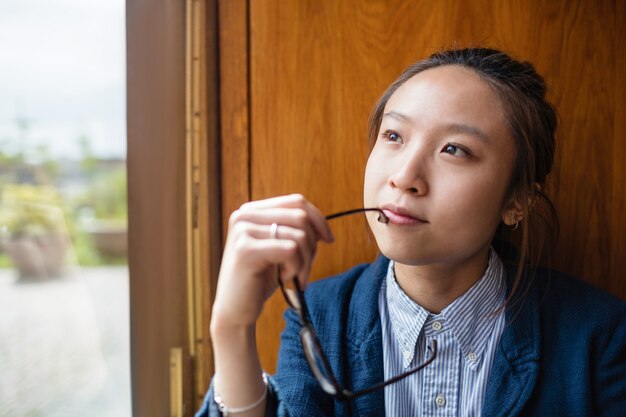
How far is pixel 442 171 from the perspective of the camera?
2.89 feet

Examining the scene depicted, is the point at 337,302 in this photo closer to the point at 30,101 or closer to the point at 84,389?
the point at 84,389

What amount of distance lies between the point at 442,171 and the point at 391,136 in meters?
0.13

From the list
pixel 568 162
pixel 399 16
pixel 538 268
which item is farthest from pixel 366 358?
pixel 399 16

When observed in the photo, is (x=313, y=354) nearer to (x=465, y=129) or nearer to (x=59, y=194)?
(x=465, y=129)

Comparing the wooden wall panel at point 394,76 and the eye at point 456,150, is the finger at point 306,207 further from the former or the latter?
the wooden wall panel at point 394,76

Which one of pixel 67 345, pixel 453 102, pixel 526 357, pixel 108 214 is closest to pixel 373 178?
pixel 453 102

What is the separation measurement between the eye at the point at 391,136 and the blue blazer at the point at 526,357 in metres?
0.32

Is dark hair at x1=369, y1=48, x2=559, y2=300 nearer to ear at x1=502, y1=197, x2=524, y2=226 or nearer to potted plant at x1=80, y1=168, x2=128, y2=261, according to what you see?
ear at x1=502, y1=197, x2=524, y2=226

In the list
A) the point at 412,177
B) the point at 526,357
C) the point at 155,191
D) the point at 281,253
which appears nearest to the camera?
the point at 281,253

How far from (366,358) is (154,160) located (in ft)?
2.03

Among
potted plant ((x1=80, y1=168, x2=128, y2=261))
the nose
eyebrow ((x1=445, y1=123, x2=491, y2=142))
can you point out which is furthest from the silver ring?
potted plant ((x1=80, y1=168, x2=128, y2=261))

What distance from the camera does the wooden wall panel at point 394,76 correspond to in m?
1.18

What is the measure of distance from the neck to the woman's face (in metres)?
0.11

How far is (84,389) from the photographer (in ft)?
3.36
